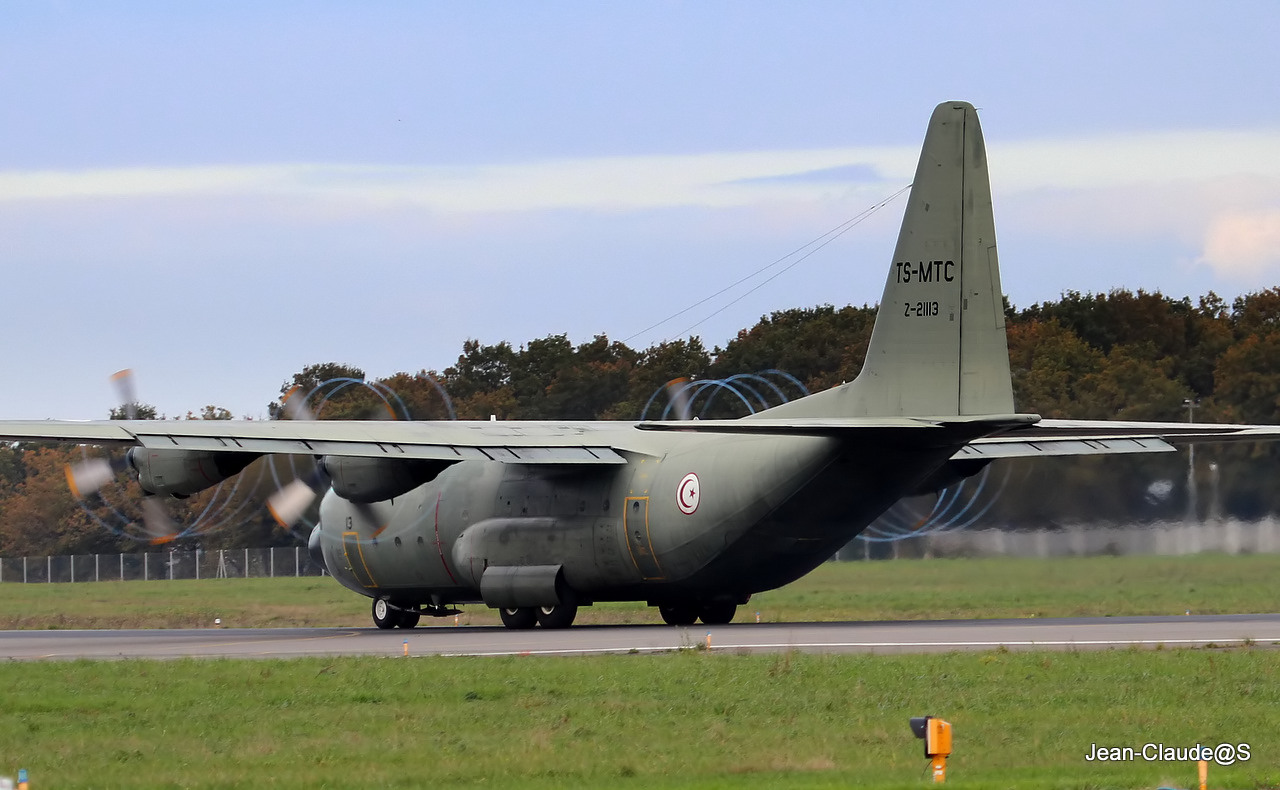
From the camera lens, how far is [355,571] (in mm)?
33875

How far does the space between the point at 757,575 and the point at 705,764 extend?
50.5ft

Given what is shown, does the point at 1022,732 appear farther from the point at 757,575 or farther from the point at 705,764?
the point at 757,575

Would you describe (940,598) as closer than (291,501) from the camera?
No

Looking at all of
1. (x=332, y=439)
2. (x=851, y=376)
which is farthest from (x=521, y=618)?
(x=851, y=376)

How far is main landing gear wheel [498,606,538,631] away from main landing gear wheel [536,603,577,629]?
204 mm

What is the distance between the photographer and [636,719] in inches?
648

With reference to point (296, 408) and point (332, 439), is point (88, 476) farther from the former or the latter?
point (332, 439)

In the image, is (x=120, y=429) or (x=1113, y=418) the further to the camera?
(x=1113, y=418)

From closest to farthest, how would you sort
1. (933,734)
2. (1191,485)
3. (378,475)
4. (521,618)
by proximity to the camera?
(933,734) < (378,475) < (521,618) < (1191,485)

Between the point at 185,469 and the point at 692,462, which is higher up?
the point at 185,469

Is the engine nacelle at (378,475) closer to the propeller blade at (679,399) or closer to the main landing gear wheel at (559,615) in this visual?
the main landing gear wheel at (559,615)

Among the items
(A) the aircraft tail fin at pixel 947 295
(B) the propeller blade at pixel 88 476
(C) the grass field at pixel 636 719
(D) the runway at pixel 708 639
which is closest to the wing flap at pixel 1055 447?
(A) the aircraft tail fin at pixel 947 295

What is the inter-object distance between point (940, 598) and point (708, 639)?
13.7 metres

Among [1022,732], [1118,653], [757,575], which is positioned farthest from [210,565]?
[1022,732]
